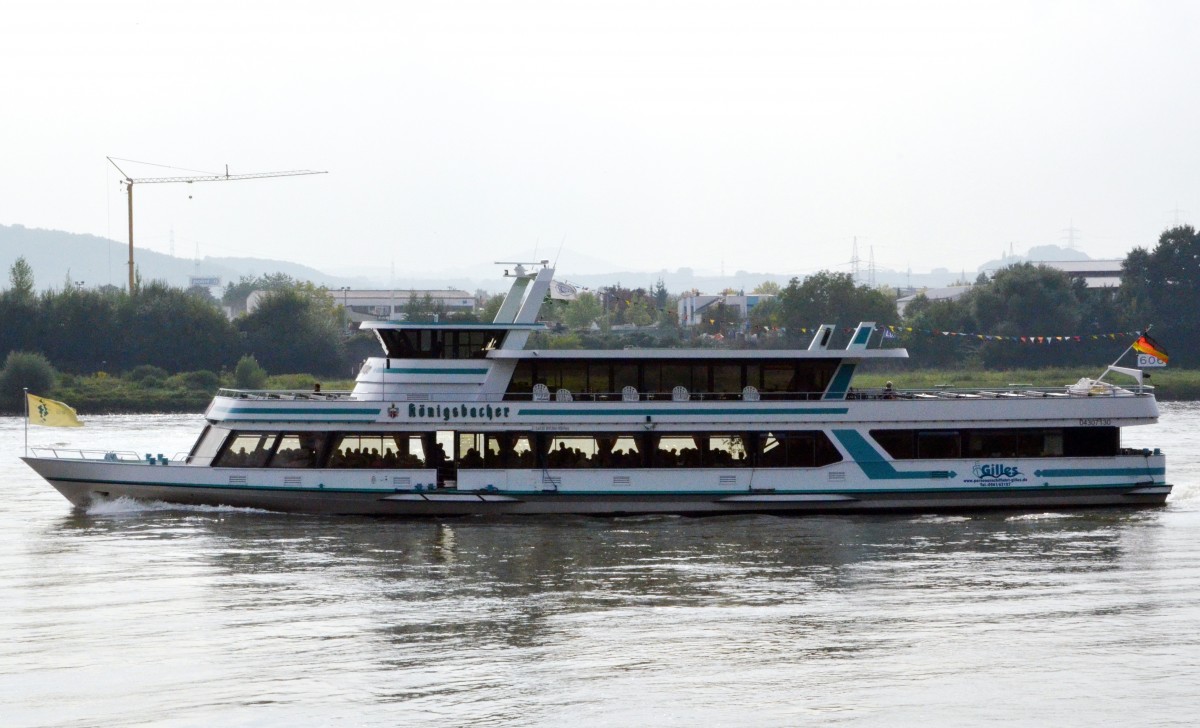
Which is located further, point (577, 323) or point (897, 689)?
point (577, 323)

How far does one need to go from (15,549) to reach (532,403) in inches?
414

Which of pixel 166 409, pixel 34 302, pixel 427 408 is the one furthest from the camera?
pixel 34 302

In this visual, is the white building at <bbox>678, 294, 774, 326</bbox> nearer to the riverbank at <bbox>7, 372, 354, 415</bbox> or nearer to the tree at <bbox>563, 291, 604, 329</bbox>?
the tree at <bbox>563, 291, 604, 329</bbox>

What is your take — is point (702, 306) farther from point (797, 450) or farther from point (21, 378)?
point (797, 450)

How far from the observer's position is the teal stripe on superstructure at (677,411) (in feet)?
101

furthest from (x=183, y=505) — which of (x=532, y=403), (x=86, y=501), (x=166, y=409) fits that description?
(x=166, y=409)

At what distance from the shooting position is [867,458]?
31016 millimetres

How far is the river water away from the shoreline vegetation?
45.3m

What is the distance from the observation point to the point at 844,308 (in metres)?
94.5

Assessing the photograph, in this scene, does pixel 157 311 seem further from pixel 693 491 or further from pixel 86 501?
pixel 693 491

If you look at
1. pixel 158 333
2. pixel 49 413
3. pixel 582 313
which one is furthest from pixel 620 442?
pixel 582 313

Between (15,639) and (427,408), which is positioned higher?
(427,408)

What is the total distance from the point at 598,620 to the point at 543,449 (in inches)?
371

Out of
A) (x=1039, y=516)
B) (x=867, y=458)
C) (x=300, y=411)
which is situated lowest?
(x=1039, y=516)
